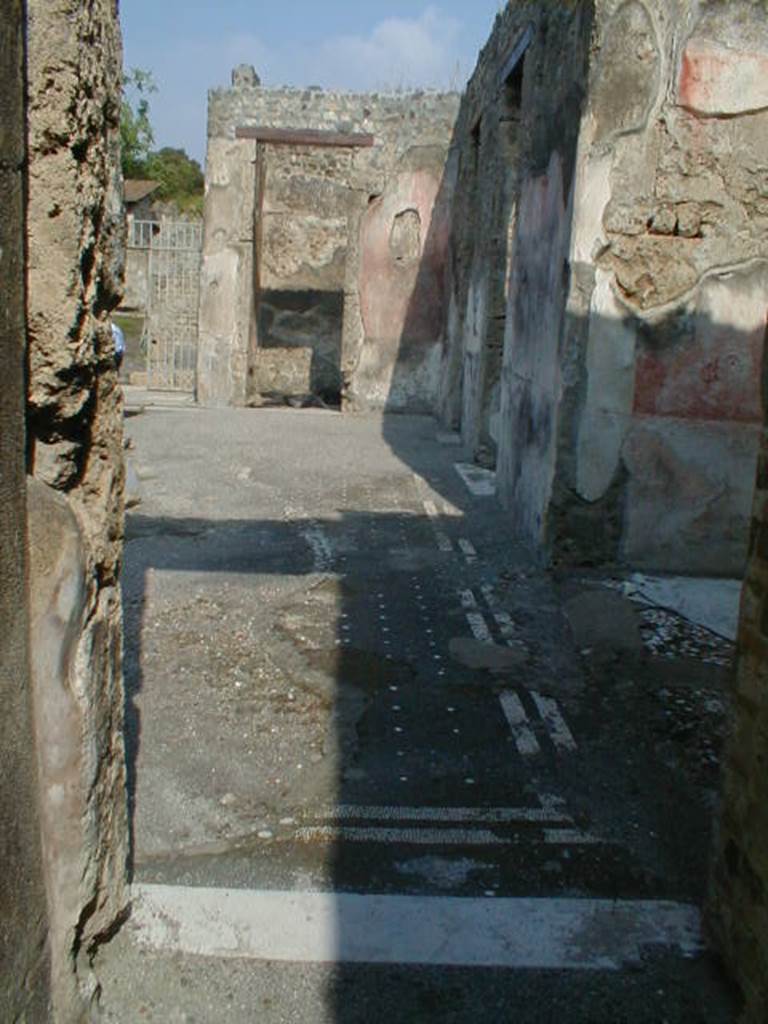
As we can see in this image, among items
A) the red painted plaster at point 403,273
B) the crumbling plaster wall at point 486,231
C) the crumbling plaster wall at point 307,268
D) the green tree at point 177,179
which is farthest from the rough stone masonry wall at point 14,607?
the green tree at point 177,179

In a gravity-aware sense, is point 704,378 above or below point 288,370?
above

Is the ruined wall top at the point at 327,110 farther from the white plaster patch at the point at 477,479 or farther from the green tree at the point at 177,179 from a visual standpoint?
the green tree at the point at 177,179

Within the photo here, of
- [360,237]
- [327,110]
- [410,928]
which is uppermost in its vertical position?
[327,110]

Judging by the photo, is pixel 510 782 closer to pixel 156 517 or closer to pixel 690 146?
pixel 690 146

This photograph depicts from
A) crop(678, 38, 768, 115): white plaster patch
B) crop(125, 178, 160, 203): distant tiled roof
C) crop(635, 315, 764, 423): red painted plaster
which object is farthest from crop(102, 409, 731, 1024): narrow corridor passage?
crop(125, 178, 160, 203): distant tiled roof

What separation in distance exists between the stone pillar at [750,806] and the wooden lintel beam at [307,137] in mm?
12202

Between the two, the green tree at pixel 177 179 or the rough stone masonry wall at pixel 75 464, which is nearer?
the rough stone masonry wall at pixel 75 464

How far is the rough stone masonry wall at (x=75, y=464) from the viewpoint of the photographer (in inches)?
74.8

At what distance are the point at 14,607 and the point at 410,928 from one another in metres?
1.38

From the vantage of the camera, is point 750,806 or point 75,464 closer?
point 75,464

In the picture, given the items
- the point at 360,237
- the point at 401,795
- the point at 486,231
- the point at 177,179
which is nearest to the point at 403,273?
the point at 360,237

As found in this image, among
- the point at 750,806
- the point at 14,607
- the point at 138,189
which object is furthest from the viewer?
the point at 138,189

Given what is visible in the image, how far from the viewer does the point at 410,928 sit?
8.41 ft

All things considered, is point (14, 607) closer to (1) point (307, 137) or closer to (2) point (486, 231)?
(2) point (486, 231)
